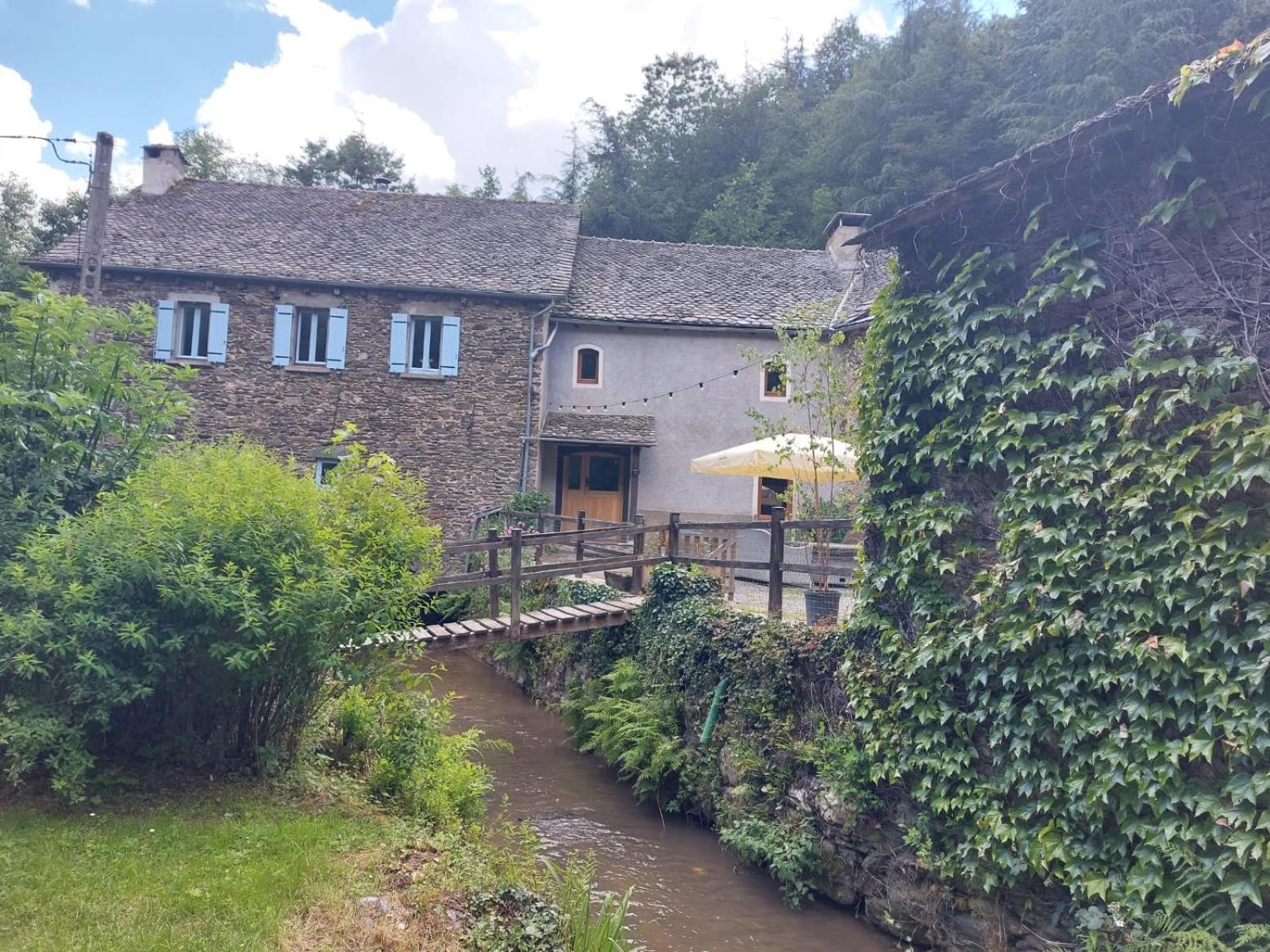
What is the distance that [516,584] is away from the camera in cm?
948

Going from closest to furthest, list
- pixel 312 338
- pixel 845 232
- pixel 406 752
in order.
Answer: pixel 406 752, pixel 312 338, pixel 845 232

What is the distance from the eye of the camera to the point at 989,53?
26047 mm

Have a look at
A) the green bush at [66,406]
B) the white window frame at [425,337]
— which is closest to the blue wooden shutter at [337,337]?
→ the white window frame at [425,337]

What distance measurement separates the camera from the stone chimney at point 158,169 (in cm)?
1973

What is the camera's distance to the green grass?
376cm

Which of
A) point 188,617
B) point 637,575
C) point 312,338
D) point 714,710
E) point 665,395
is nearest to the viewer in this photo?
point 188,617

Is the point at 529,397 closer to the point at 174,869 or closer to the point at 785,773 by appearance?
the point at 785,773

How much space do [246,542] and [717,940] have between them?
3.80m

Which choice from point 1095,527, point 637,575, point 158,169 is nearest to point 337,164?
point 158,169

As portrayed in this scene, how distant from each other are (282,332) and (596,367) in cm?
652

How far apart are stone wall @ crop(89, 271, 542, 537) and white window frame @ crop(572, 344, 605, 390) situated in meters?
0.96

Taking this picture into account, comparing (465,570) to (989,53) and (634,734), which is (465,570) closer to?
(634,734)

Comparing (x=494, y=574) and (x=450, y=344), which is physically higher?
(x=450, y=344)

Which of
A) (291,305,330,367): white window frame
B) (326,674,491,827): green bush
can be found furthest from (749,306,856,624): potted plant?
(291,305,330,367): white window frame
